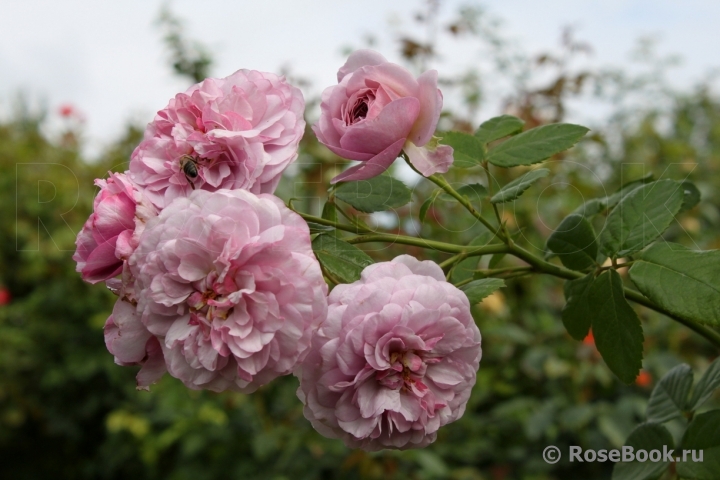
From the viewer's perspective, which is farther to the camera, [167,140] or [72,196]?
[72,196]

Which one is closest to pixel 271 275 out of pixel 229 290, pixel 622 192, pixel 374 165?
pixel 229 290

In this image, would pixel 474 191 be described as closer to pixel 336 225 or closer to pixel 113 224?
pixel 336 225

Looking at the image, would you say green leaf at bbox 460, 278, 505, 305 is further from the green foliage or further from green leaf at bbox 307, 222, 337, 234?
the green foliage

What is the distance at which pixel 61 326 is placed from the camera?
2.93 m

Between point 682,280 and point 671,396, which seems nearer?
point 682,280

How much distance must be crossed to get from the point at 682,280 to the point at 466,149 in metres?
0.26

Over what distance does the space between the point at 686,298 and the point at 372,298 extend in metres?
0.30

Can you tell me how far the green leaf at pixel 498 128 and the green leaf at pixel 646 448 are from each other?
40cm

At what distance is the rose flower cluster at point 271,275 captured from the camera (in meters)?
0.54

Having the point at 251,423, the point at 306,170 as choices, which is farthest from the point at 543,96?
the point at 251,423

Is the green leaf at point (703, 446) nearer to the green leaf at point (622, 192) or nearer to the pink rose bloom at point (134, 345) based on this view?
the green leaf at point (622, 192)

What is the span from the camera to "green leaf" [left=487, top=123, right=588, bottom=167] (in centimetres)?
67

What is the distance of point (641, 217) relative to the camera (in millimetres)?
669

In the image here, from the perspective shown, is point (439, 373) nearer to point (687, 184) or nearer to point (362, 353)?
point (362, 353)
